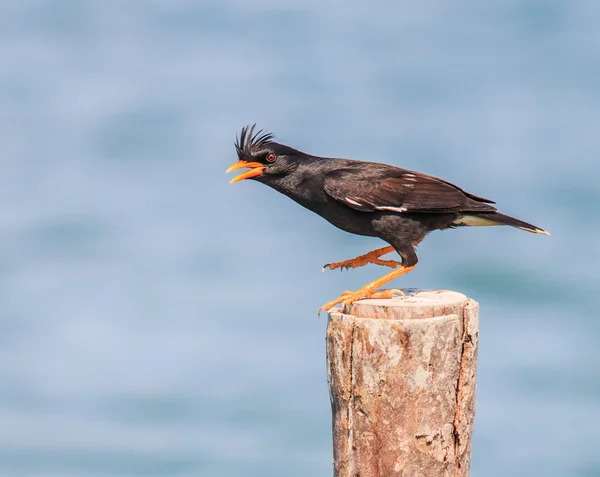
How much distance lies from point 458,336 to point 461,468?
963 mm

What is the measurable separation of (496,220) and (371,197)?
1.23m

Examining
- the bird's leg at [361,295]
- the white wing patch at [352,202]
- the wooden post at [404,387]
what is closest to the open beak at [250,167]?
the white wing patch at [352,202]

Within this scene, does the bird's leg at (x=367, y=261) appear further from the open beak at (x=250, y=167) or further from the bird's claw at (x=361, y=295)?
the bird's claw at (x=361, y=295)

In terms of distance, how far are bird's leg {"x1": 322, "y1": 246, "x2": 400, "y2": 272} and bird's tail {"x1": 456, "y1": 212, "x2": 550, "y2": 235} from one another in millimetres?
794

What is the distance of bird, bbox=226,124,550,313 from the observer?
7961 mm

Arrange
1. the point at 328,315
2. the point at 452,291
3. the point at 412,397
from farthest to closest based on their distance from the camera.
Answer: the point at 452,291, the point at 328,315, the point at 412,397

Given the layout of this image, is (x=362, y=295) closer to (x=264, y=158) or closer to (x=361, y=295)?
(x=361, y=295)

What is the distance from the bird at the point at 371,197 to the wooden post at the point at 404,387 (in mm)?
1491

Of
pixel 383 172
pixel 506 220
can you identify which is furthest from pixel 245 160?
pixel 506 220

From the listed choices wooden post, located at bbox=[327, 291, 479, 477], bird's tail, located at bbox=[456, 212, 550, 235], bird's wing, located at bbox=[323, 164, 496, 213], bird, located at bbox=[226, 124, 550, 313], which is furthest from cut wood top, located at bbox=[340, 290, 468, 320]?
bird's tail, located at bbox=[456, 212, 550, 235]

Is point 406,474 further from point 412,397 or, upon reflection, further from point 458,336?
point 458,336

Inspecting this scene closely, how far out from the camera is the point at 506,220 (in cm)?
815

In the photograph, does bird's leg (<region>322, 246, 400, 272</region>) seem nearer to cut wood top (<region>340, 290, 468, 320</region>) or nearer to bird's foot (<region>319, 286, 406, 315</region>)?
bird's foot (<region>319, 286, 406, 315</region>)

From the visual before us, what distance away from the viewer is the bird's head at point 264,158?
8500 millimetres
